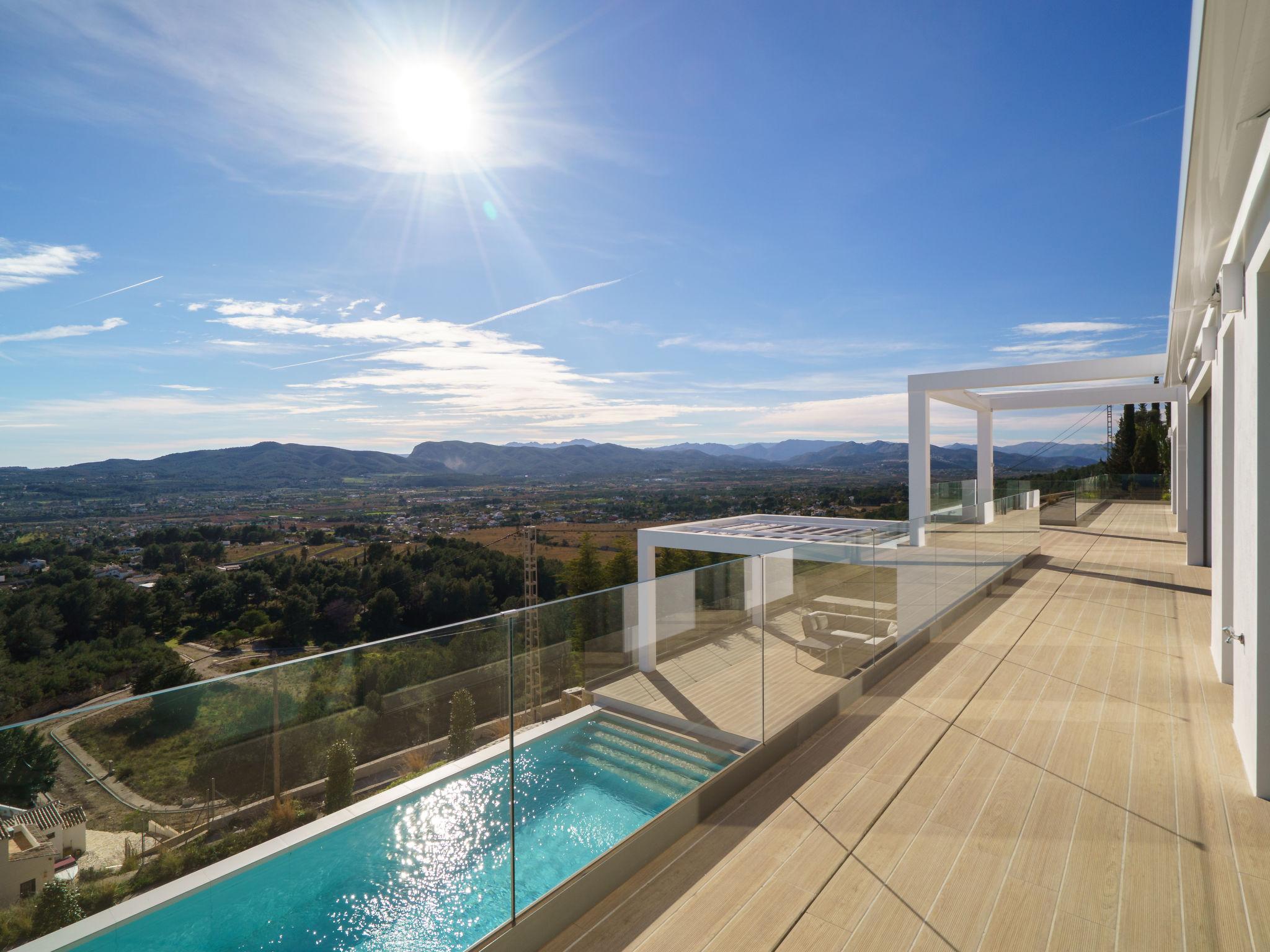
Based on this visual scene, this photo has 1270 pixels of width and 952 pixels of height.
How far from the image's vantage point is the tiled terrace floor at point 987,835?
7.34ft

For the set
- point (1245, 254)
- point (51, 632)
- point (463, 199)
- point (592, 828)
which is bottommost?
point (51, 632)

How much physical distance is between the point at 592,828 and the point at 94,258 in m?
74.2

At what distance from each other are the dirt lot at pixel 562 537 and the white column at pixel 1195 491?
33.1m

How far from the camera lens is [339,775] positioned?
1.85 metres

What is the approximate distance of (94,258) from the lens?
56500 millimetres

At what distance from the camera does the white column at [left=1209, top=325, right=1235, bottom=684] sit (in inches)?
169

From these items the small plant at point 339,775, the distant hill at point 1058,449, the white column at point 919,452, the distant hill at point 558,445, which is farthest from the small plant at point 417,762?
the distant hill at point 558,445

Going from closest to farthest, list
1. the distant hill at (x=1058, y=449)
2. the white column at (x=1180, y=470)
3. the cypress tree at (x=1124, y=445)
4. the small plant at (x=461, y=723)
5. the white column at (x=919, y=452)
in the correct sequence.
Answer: the small plant at (x=461, y=723) < the white column at (x=919, y=452) < the white column at (x=1180, y=470) < the cypress tree at (x=1124, y=445) < the distant hill at (x=1058, y=449)

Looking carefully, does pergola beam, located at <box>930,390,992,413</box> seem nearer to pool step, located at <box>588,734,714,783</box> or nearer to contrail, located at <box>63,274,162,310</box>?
pool step, located at <box>588,734,714,783</box>

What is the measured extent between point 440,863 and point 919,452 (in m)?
14.5

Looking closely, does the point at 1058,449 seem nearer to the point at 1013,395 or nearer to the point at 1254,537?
the point at 1013,395

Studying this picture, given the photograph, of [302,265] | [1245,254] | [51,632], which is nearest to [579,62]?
[1245,254]

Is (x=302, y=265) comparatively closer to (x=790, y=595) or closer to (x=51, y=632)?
(x=51, y=632)

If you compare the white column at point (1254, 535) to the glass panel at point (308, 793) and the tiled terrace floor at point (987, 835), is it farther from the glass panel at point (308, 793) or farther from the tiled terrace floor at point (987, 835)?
the glass panel at point (308, 793)
